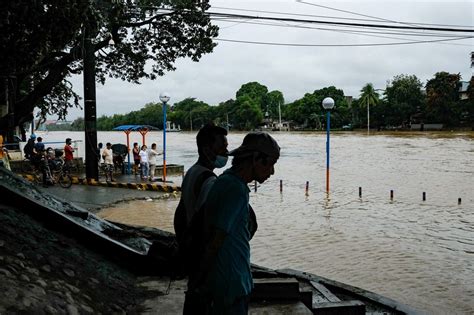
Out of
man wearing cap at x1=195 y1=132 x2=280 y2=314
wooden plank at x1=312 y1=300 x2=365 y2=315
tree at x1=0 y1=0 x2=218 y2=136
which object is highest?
tree at x1=0 y1=0 x2=218 y2=136

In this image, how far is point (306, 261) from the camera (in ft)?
28.2

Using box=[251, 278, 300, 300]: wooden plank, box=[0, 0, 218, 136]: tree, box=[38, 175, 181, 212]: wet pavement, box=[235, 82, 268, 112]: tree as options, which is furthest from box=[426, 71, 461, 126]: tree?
box=[251, 278, 300, 300]: wooden plank

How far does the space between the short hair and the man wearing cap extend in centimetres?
87

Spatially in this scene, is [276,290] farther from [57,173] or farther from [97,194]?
[57,173]

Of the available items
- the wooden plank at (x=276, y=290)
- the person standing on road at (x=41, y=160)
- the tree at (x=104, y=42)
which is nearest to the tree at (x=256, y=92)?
the tree at (x=104, y=42)

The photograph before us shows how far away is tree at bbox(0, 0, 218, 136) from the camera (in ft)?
28.0

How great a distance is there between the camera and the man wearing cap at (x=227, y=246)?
2.27 metres

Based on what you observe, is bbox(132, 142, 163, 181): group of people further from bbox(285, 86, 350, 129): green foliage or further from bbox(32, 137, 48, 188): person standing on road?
bbox(285, 86, 350, 129): green foliage

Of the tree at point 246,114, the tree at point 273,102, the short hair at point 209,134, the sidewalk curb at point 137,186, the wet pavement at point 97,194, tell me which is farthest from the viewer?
the tree at point 273,102

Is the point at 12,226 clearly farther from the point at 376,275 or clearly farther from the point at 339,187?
the point at 339,187

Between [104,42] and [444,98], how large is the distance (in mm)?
62605

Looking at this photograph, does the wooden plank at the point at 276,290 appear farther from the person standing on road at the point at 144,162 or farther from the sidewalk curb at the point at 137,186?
the person standing on road at the point at 144,162

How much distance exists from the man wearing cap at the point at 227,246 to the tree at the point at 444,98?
7286 cm

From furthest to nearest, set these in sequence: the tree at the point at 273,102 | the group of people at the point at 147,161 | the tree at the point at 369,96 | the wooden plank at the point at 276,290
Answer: the tree at the point at 273,102 < the tree at the point at 369,96 < the group of people at the point at 147,161 < the wooden plank at the point at 276,290
